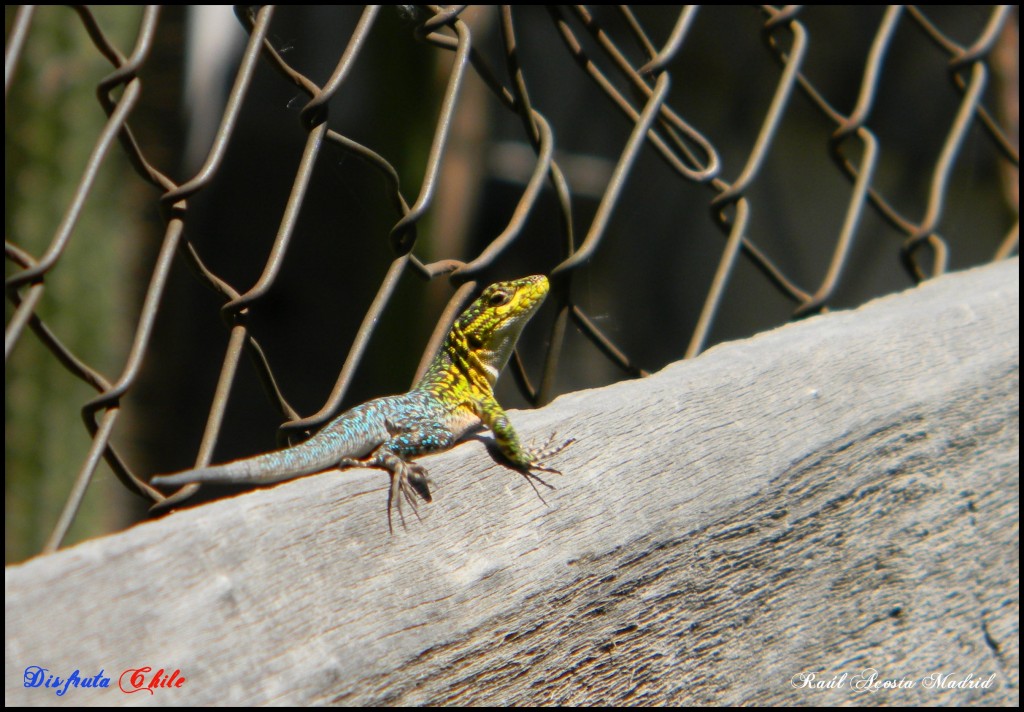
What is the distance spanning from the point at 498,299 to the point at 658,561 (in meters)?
0.85

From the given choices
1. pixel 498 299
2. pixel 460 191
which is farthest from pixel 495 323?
pixel 460 191

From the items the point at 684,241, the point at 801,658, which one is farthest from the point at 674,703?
the point at 684,241

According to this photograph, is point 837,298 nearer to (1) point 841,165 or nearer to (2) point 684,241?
(2) point 684,241

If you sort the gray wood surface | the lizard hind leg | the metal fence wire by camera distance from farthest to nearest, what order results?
the metal fence wire < the lizard hind leg < the gray wood surface

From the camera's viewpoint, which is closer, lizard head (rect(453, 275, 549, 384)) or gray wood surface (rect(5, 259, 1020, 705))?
gray wood surface (rect(5, 259, 1020, 705))

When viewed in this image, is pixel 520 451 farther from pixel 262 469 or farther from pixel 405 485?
pixel 262 469

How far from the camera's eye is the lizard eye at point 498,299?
6.61ft

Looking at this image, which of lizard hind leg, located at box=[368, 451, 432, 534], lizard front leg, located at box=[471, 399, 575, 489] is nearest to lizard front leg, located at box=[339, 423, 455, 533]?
lizard hind leg, located at box=[368, 451, 432, 534]

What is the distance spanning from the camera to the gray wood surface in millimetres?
941

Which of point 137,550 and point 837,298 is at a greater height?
point 137,550

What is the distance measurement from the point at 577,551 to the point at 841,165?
48.8 inches

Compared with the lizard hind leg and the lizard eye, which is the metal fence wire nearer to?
the lizard eye

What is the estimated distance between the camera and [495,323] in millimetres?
1991

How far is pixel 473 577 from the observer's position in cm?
114
